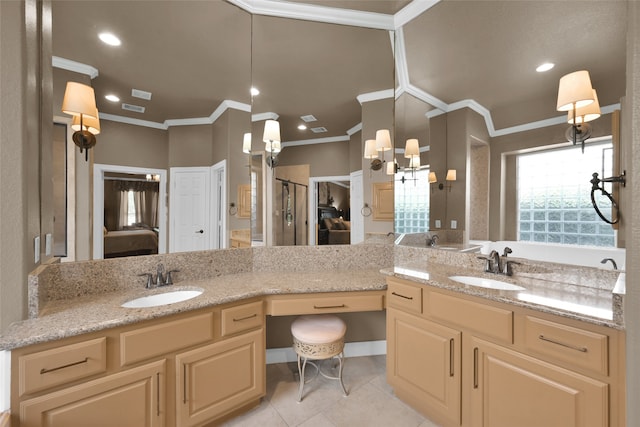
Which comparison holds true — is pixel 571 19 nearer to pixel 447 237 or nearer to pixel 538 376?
pixel 447 237

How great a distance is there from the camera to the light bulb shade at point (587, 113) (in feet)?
4.69

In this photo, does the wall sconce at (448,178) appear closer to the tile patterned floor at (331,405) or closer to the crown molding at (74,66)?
the tile patterned floor at (331,405)

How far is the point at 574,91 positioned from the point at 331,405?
247cm

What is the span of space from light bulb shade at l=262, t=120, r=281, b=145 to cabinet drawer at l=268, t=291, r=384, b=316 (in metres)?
1.27

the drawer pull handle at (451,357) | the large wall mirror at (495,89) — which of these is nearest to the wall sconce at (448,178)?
the large wall mirror at (495,89)

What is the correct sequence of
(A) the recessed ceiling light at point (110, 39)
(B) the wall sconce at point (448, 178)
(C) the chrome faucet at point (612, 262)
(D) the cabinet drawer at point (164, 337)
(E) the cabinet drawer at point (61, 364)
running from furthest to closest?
(B) the wall sconce at point (448, 178) → (A) the recessed ceiling light at point (110, 39) → (C) the chrome faucet at point (612, 262) → (D) the cabinet drawer at point (164, 337) → (E) the cabinet drawer at point (61, 364)

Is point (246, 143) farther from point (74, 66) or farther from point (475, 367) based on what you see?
point (475, 367)

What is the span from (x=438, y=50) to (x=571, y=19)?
86 centimetres

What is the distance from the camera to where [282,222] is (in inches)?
88.7

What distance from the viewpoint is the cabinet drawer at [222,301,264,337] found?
1.58m

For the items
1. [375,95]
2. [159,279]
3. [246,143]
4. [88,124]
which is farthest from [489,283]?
[88,124]

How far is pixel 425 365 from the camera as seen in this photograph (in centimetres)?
167

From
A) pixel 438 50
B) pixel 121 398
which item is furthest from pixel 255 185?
pixel 438 50

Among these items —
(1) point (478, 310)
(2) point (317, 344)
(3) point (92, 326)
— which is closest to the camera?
(3) point (92, 326)
